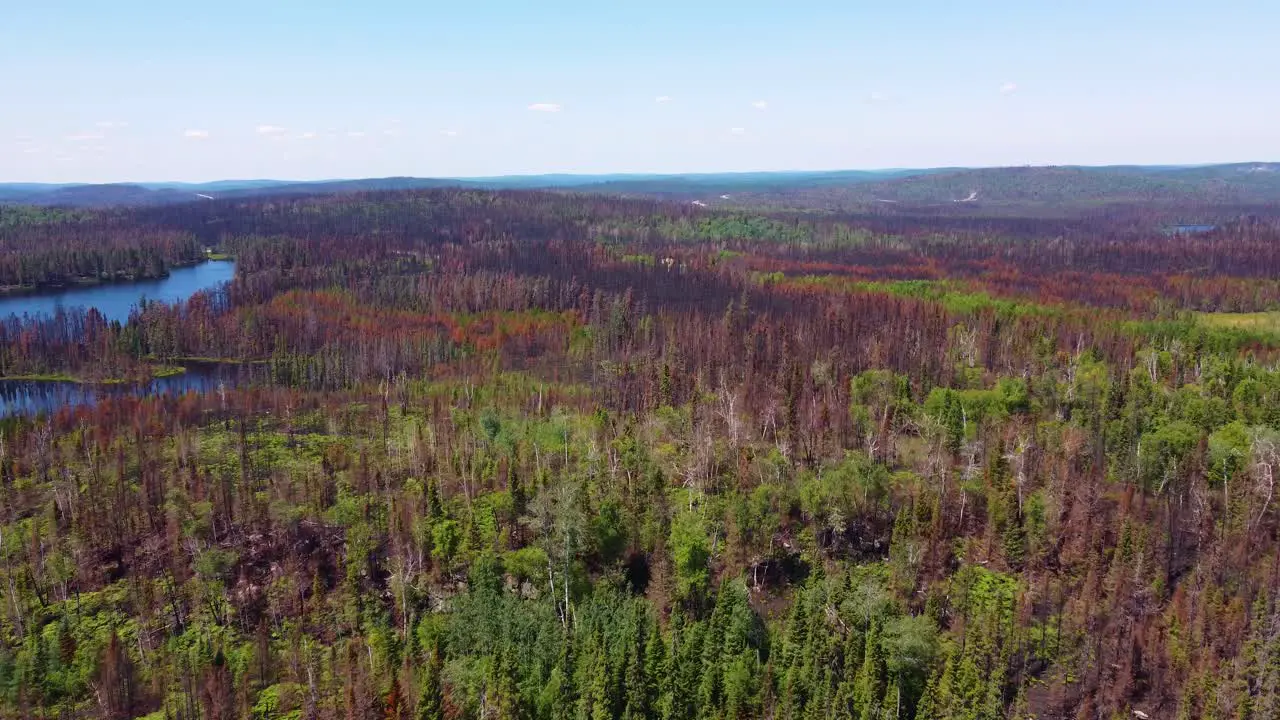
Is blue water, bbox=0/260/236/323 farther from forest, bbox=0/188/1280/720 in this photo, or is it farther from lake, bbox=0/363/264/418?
forest, bbox=0/188/1280/720

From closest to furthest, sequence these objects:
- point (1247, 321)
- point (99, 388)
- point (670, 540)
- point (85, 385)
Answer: point (670, 540), point (99, 388), point (85, 385), point (1247, 321)

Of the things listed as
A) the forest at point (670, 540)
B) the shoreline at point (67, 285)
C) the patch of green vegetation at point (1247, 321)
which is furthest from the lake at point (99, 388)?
the patch of green vegetation at point (1247, 321)

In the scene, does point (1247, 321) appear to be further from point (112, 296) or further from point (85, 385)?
point (112, 296)

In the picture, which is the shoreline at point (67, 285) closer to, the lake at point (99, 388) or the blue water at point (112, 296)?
the blue water at point (112, 296)

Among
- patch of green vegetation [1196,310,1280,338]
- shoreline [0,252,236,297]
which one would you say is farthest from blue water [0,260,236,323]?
patch of green vegetation [1196,310,1280,338]

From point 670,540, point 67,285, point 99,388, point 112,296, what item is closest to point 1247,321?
point 670,540

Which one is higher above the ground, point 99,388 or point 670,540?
point 670,540
